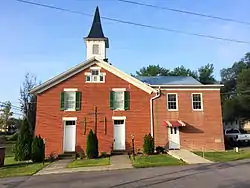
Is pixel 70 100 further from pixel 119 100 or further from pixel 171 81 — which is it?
pixel 171 81

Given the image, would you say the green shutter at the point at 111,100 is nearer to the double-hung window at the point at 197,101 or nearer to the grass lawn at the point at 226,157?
the double-hung window at the point at 197,101

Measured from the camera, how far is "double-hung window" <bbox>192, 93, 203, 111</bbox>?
25797 mm

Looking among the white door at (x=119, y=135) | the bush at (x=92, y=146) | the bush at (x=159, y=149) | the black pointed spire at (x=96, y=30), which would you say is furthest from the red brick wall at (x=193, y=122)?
the black pointed spire at (x=96, y=30)

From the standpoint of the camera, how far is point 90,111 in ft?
82.4

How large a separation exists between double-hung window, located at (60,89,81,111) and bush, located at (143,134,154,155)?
6044mm

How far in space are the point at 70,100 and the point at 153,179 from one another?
45.8 ft

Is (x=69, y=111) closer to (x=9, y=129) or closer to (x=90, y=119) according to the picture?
(x=90, y=119)

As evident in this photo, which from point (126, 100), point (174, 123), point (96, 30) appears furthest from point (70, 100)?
point (96, 30)

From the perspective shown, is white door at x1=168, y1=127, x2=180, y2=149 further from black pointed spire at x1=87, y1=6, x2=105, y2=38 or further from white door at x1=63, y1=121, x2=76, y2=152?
black pointed spire at x1=87, y1=6, x2=105, y2=38

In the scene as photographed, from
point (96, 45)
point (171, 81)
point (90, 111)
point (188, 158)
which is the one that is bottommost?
point (188, 158)

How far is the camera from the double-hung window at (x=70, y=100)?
25.1 metres

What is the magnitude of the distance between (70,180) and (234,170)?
767cm

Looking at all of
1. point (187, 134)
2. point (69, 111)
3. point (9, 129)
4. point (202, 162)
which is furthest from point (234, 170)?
point (9, 129)

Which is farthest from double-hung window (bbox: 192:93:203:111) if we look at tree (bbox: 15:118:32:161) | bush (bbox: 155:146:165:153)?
tree (bbox: 15:118:32:161)
